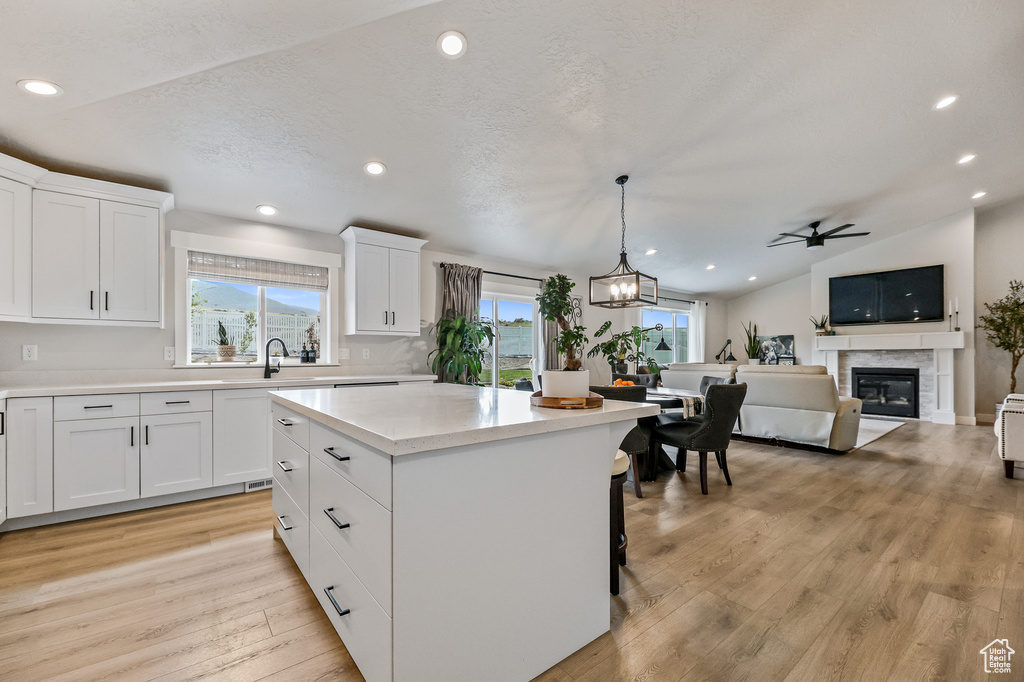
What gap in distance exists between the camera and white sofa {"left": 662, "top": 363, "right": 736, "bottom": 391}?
5100 millimetres

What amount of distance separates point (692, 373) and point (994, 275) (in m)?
5.44

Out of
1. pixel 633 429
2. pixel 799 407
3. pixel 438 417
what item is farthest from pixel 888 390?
pixel 438 417

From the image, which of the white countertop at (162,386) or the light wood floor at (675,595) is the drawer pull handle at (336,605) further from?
the white countertop at (162,386)

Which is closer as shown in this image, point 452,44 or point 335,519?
point 335,519

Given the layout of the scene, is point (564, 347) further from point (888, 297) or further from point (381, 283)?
point (888, 297)

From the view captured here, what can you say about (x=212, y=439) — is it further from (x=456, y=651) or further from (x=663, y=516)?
(x=663, y=516)

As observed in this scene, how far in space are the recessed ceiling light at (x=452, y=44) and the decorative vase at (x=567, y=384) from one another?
1870mm

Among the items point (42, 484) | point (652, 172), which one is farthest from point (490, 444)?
point (652, 172)

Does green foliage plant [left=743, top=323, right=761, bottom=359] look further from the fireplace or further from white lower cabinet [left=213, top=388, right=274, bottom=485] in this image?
white lower cabinet [left=213, top=388, right=274, bottom=485]

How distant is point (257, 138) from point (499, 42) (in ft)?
5.66

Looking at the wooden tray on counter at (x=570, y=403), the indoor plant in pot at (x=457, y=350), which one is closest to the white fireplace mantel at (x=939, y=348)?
the indoor plant in pot at (x=457, y=350)

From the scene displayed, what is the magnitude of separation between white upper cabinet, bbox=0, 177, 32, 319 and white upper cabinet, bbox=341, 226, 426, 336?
2107 millimetres

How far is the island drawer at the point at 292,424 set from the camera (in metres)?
1.85

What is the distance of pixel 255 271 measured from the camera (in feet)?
12.8
